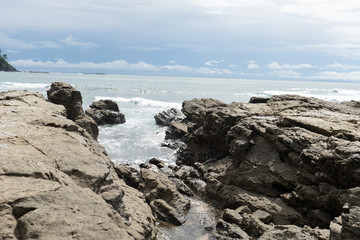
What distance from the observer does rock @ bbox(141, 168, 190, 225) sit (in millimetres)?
11758

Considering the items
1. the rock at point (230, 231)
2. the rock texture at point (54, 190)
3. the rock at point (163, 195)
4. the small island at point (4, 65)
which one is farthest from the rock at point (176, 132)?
the small island at point (4, 65)

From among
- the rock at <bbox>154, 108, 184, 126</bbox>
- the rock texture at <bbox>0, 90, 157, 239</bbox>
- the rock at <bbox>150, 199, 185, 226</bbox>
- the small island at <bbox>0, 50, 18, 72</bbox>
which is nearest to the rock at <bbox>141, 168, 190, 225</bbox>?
the rock at <bbox>150, 199, 185, 226</bbox>

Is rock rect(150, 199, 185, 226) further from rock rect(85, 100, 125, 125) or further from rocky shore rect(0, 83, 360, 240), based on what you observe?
rock rect(85, 100, 125, 125)

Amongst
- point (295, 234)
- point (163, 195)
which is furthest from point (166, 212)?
point (295, 234)

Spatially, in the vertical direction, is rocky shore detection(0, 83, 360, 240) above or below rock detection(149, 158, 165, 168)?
above

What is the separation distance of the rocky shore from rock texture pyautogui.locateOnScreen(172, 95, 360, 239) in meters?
0.04

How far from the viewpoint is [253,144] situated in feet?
47.4

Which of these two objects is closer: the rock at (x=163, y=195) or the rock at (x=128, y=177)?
the rock at (x=163, y=195)

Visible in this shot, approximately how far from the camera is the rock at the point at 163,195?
11.8 meters

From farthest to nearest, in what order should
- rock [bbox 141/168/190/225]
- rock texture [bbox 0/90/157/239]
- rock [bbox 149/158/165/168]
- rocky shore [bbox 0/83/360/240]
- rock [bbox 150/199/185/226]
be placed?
rock [bbox 149/158/165/168] → rock [bbox 141/168/190/225] → rock [bbox 150/199/185/226] → rocky shore [bbox 0/83/360/240] → rock texture [bbox 0/90/157/239]

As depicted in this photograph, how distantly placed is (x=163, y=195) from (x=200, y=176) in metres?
4.57

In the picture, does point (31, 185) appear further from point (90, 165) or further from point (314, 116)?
point (314, 116)

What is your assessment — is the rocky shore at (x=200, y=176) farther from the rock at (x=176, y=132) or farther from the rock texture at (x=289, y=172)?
the rock at (x=176, y=132)

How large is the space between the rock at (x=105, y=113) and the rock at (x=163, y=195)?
64.0 feet
